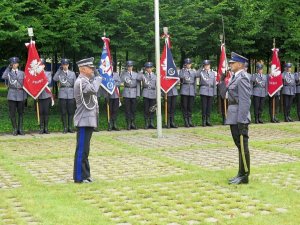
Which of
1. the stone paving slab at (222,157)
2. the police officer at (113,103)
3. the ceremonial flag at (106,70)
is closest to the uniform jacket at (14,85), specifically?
the ceremonial flag at (106,70)

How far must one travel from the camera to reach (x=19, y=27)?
650 inches

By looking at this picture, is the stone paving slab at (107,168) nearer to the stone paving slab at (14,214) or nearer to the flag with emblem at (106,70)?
the stone paving slab at (14,214)

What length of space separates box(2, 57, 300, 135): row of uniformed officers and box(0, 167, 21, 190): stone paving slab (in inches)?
238

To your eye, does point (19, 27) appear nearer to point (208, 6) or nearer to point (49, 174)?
point (208, 6)

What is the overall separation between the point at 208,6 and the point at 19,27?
7.07 metres

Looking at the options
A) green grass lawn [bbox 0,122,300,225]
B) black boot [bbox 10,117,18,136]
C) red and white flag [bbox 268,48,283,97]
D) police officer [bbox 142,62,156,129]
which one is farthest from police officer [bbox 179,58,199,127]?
black boot [bbox 10,117,18,136]

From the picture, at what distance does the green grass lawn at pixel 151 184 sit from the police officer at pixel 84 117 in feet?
0.87

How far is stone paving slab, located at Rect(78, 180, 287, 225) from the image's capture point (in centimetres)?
618

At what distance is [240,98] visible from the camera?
8039mm

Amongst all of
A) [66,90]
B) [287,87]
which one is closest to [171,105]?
[66,90]

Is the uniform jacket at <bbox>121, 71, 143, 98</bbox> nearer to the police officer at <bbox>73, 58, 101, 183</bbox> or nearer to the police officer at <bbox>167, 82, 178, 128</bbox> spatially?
the police officer at <bbox>167, 82, 178, 128</bbox>

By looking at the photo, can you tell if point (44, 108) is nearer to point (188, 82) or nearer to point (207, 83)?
point (188, 82)

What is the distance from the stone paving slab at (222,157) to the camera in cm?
989

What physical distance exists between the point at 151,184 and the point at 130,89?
323 inches
